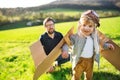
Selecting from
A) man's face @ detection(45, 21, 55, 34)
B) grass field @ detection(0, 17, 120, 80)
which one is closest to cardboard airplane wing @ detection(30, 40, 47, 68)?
grass field @ detection(0, 17, 120, 80)

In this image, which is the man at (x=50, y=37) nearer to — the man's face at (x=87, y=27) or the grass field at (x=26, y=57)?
the grass field at (x=26, y=57)

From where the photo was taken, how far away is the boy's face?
3.51 m

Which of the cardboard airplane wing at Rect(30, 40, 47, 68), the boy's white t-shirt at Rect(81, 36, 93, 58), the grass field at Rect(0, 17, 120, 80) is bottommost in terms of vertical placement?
the grass field at Rect(0, 17, 120, 80)

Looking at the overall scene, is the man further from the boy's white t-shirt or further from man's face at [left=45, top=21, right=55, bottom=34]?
the boy's white t-shirt

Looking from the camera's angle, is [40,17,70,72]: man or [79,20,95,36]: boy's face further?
[40,17,70,72]: man

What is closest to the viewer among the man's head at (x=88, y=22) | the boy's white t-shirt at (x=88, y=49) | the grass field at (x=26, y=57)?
the man's head at (x=88, y=22)

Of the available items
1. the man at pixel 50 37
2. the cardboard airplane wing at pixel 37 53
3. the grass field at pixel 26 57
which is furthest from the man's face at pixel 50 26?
the grass field at pixel 26 57

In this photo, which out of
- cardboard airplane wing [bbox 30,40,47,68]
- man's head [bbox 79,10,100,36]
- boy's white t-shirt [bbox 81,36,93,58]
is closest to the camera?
man's head [bbox 79,10,100,36]

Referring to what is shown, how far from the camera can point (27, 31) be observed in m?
9.19

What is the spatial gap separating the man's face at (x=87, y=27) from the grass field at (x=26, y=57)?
91cm

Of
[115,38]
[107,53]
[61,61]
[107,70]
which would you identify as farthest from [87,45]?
[115,38]

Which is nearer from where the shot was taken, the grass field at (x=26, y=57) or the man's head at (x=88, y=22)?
the man's head at (x=88, y=22)

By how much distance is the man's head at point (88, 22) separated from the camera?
3490mm

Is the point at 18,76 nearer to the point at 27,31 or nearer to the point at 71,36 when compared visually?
the point at 71,36
